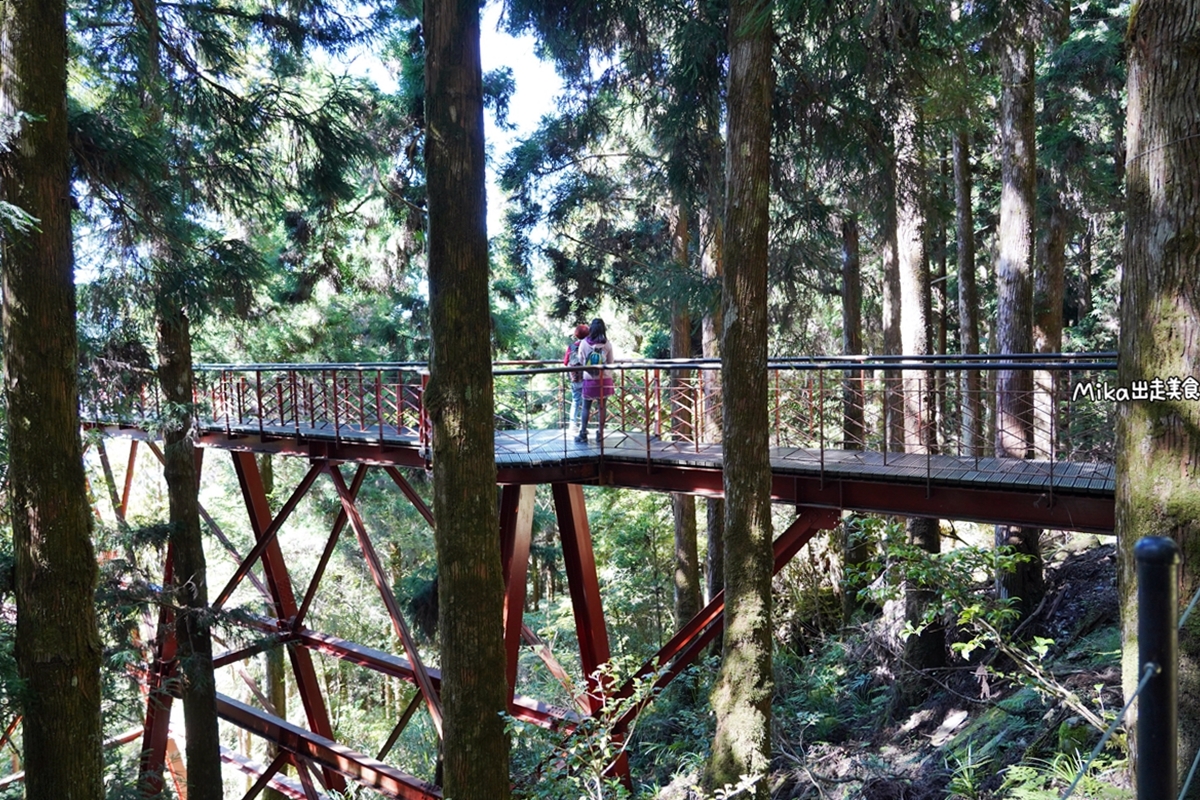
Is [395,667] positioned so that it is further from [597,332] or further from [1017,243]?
[1017,243]

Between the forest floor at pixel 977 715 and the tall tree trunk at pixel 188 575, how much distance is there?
16.5 ft

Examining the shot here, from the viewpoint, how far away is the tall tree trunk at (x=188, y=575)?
864cm

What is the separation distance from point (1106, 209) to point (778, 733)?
11855mm

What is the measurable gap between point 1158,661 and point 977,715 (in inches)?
278

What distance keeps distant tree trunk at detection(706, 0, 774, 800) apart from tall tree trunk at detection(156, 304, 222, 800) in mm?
5739

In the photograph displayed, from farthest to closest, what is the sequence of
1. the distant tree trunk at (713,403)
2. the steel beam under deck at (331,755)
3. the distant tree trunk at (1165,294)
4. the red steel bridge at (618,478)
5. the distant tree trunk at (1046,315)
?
the distant tree trunk at (713,403) < the distant tree trunk at (1046,315) < the steel beam under deck at (331,755) < the red steel bridge at (618,478) < the distant tree trunk at (1165,294)

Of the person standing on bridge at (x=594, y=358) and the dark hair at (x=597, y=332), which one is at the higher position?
the dark hair at (x=597, y=332)

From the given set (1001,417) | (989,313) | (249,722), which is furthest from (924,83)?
(989,313)

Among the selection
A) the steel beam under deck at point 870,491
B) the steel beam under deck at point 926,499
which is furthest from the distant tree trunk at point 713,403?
the steel beam under deck at point 926,499

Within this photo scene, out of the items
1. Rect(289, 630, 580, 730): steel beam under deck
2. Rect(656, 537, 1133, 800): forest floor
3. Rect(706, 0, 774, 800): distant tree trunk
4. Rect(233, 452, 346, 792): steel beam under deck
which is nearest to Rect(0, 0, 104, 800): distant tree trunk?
Rect(289, 630, 580, 730): steel beam under deck

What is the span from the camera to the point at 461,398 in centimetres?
518

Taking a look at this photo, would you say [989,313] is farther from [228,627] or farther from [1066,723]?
[228,627]

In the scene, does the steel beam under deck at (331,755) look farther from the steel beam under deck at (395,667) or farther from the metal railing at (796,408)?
the metal railing at (796,408)

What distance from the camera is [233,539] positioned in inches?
816
